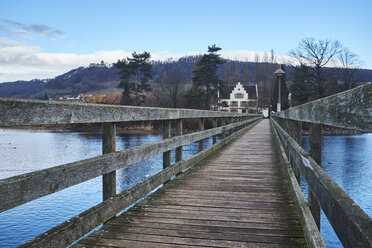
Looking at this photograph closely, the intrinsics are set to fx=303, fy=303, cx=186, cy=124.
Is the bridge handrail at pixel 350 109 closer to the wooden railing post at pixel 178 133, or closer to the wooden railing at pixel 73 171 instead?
the wooden railing at pixel 73 171

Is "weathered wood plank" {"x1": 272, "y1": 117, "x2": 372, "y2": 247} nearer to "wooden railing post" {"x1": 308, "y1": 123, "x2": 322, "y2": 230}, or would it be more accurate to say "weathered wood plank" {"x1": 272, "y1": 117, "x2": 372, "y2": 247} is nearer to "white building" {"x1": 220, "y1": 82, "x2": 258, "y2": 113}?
"wooden railing post" {"x1": 308, "y1": 123, "x2": 322, "y2": 230}

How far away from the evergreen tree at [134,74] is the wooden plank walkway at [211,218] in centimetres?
4536

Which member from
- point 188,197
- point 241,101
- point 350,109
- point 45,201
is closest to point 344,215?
point 350,109

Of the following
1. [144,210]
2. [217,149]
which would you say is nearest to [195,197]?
[144,210]

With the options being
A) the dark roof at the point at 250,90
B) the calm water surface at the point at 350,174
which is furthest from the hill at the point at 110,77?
the calm water surface at the point at 350,174

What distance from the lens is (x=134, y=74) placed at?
2026 inches

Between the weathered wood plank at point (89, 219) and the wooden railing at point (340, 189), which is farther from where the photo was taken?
the weathered wood plank at point (89, 219)

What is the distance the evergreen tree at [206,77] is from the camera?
1930 inches

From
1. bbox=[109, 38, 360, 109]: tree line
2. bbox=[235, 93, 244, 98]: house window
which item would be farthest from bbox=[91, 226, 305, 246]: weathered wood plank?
bbox=[235, 93, 244, 98]: house window

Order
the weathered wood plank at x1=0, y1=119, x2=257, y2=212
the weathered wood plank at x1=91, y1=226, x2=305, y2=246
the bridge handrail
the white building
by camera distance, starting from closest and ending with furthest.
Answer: the bridge handrail → the weathered wood plank at x1=0, y1=119, x2=257, y2=212 → the weathered wood plank at x1=91, y1=226, x2=305, y2=246 → the white building

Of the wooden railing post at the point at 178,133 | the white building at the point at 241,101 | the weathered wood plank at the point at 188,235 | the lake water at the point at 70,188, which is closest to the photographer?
the weathered wood plank at the point at 188,235

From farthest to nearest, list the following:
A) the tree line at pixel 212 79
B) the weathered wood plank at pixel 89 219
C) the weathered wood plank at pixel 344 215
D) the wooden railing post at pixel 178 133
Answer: the tree line at pixel 212 79, the wooden railing post at pixel 178 133, the weathered wood plank at pixel 89 219, the weathered wood plank at pixel 344 215

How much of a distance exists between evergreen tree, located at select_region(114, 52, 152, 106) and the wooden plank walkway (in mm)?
45364

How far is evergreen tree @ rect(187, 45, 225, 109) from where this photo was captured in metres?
49.0
